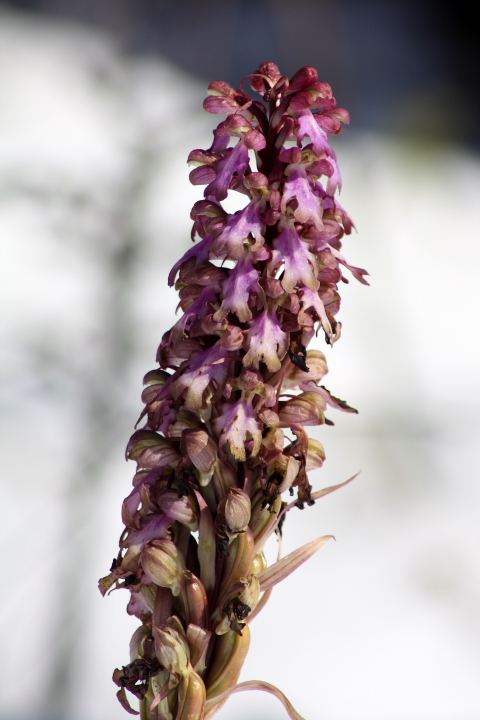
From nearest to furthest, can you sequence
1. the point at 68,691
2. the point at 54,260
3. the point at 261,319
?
1. the point at 261,319
2. the point at 68,691
3. the point at 54,260

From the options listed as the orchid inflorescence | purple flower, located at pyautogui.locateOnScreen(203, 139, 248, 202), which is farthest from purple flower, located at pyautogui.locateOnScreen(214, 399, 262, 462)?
purple flower, located at pyautogui.locateOnScreen(203, 139, 248, 202)

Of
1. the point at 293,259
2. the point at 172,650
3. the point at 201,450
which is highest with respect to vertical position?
the point at 293,259

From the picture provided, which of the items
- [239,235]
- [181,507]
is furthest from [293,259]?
[181,507]

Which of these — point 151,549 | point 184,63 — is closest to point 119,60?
point 184,63

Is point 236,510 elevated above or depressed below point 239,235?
below

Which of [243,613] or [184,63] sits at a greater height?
[184,63]

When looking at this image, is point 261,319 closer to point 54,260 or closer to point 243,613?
point 243,613

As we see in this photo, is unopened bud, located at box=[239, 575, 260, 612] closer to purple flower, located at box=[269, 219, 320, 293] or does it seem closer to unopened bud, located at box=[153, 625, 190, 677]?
unopened bud, located at box=[153, 625, 190, 677]

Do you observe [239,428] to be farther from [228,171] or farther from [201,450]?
[228,171]
